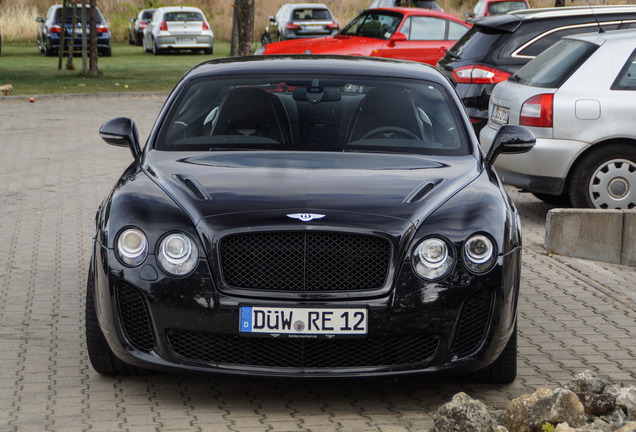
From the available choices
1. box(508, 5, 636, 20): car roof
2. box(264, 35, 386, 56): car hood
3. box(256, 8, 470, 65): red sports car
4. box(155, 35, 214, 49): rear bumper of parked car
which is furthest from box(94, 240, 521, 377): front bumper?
box(155, 35, 214, 49): rear bumper of parked car

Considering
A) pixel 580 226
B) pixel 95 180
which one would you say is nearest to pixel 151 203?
pixel 580 226

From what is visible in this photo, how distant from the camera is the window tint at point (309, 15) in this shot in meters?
37.8

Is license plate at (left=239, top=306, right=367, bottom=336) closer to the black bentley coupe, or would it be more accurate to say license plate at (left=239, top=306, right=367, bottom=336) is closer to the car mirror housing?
the black bentley coupe

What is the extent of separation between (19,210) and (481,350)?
6.23m

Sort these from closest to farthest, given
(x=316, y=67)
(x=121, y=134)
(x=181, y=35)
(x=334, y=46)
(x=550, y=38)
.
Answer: (x=121, y=134) < (x=316, y=67) < (x=550, y=38) < (x=334, y=46) < (x=181, y=35)

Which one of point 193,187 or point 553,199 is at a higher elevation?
point 193,187

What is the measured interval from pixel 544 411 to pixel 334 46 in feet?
50.3

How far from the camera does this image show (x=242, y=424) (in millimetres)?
4695

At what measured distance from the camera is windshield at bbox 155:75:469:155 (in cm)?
596

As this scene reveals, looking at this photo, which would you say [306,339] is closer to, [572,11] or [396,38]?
[572,11]

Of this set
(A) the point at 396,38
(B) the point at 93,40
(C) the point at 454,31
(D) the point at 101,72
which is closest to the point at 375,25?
(A) the point at 396,38

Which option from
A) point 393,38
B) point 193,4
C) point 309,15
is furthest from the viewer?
point 193,4

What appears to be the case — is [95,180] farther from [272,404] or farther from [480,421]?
[480,421]

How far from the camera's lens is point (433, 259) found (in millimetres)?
4738
